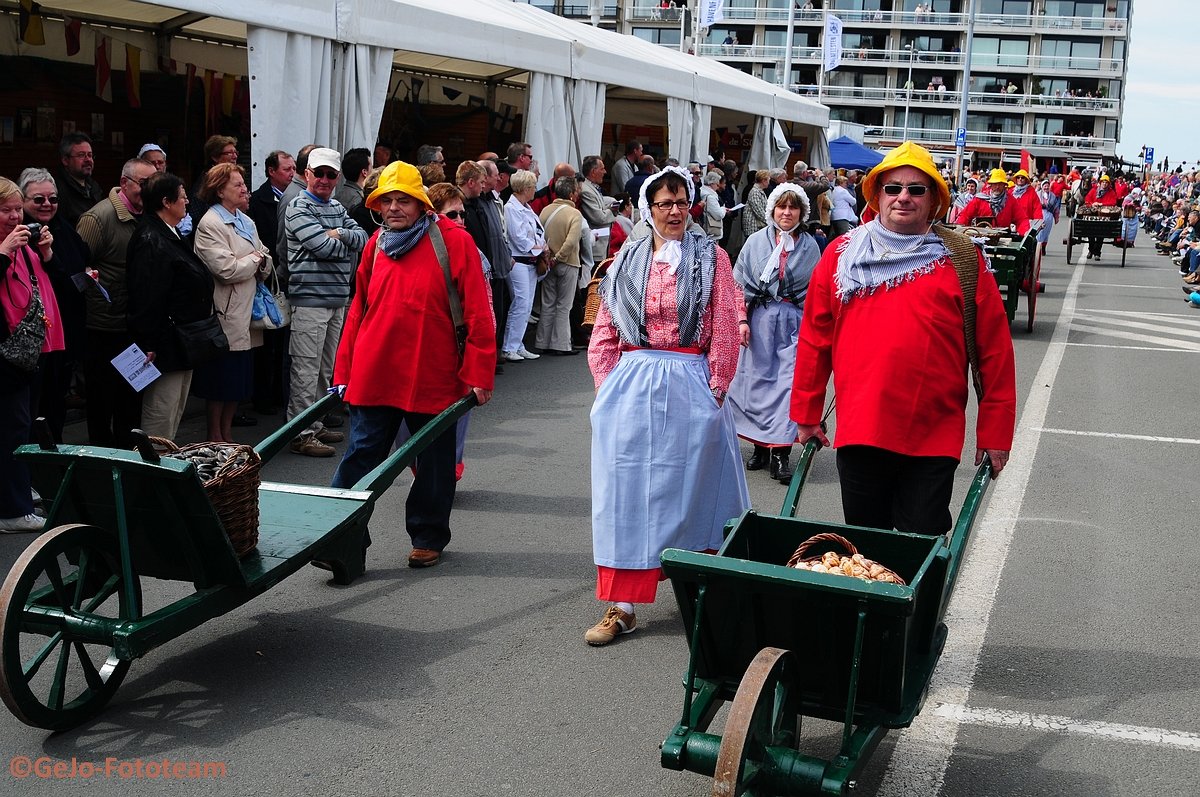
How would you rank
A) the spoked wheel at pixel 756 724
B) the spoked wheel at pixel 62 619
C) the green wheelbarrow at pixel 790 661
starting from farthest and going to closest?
1. the spoked wheel at pixel 62 619
2. the green wheelbarrow at pixel 790 661
3. the spoked wheel at pixel 756 724

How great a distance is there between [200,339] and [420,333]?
6.45 ft

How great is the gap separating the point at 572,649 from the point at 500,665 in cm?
34

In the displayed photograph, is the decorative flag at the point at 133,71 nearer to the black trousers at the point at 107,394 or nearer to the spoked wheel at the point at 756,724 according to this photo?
the black trousers at the point at 107,394

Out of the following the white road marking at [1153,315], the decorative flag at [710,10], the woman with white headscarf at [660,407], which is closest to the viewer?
the woman with white headscarf at [660,407]

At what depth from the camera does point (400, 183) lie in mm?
5844

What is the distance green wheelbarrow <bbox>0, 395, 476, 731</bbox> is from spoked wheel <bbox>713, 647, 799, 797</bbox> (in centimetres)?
197

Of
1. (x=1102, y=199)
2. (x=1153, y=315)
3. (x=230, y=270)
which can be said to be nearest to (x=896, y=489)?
(x=230, y=270)

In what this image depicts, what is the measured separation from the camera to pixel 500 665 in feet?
16.1

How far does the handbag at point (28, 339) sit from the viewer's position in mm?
6035

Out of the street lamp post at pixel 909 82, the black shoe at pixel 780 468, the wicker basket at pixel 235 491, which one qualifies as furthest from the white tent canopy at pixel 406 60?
the street lamp post at pixel 909 82

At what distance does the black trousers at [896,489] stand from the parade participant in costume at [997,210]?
43.6ft

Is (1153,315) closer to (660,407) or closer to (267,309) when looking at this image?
(267,309)

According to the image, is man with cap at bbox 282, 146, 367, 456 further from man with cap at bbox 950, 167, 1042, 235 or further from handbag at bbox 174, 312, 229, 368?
man with cap at bbox 950, 167, 1042, 235

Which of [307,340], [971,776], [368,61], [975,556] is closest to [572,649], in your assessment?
[971,776]
